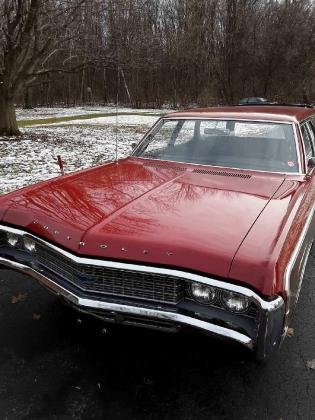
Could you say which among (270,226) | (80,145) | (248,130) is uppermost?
(248,130)

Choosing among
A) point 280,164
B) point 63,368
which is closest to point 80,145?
point 280,164

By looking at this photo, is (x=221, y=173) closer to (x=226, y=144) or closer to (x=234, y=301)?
(x=226, y=144)

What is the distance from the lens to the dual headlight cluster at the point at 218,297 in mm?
2172

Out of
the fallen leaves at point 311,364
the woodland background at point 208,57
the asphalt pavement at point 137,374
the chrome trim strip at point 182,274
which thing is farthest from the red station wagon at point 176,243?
the woodland background at point 208,57

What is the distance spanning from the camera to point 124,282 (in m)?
2.36

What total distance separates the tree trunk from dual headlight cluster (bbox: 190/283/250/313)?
12.7m

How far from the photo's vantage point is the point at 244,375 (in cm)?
271

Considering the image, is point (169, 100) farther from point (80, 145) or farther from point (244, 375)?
point (244, 375)

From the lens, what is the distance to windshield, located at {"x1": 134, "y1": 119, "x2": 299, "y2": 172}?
3738 millimetres

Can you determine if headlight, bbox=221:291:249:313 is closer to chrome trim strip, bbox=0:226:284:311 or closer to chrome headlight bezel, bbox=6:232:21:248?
chrome trim strip, bbox=0:226:284:311

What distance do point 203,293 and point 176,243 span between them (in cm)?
30

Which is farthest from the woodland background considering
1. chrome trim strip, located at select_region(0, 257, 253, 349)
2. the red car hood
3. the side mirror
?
chrome trim strip, located at select_region(0, 257, 253, 349)

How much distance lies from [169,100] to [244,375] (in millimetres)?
33818

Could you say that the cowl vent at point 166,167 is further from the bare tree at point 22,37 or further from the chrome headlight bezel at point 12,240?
the bare tree at point 22,37
